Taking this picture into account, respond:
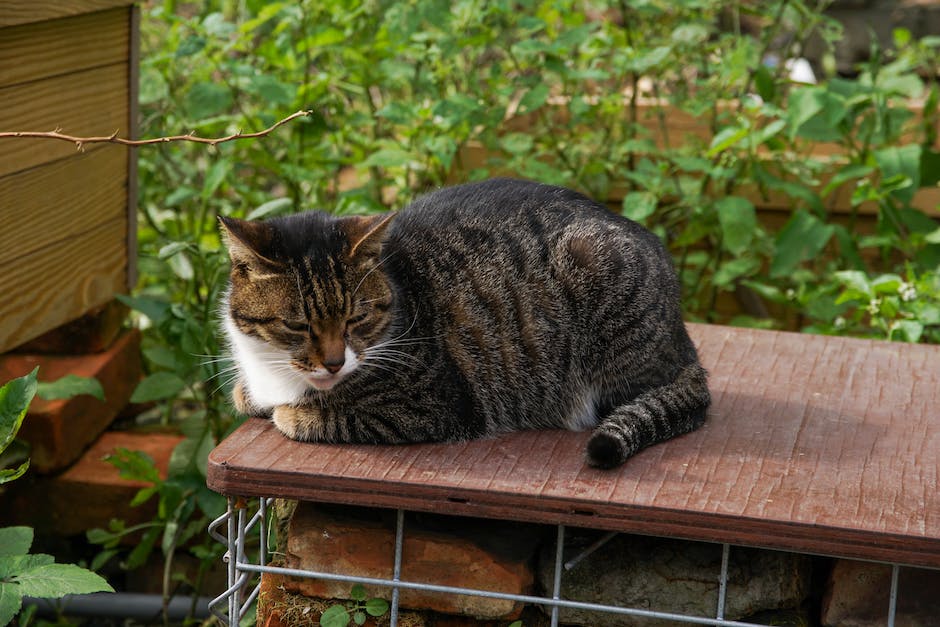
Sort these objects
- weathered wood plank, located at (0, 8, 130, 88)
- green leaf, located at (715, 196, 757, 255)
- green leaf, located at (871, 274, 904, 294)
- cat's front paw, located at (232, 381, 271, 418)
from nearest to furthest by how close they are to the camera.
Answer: cat's front paw, located at (232, 381, 271, 418) → weathered wood plank, located at (0, 8, 130, 88) → green leaf, located at (871, 274, 904, 294) → green leaf, located at (715, 196, 757, 255)

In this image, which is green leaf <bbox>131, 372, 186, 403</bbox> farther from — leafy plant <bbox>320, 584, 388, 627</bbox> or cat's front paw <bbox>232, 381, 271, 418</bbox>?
leafy plant <bbox>320, 584, 388, 627</bbox>

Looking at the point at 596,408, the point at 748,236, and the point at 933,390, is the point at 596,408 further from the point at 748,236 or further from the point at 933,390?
the point at 748,236

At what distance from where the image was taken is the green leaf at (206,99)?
3.66m

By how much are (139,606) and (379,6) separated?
2414 mm

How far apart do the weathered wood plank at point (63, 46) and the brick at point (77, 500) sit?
4.01 feet

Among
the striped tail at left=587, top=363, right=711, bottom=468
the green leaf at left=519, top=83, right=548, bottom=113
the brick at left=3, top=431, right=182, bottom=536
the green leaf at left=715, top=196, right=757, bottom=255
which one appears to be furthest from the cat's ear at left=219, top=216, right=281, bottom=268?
the green leaf at left=715, top=196, right=757, bottom=255

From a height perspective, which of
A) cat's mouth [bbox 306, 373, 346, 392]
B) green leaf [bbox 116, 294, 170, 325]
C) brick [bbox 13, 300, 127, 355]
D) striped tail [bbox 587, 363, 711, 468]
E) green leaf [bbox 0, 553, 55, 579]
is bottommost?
brick [bbox 13, 300, 127, 355]

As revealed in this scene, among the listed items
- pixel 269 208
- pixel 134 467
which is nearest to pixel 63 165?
pixel 269 208

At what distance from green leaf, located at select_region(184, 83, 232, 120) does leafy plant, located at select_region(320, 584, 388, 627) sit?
191 centimetres

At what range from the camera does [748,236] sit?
383 cm

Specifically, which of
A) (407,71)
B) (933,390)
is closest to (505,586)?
(933,390)

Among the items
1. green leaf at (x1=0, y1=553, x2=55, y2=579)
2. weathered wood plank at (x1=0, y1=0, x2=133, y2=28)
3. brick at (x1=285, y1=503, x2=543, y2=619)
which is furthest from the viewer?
weathered wood plank at (x1=0, y1=0, x2=133, y2=28)

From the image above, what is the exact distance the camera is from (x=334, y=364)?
243 centimetres

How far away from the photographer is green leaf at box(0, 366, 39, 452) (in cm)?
229
